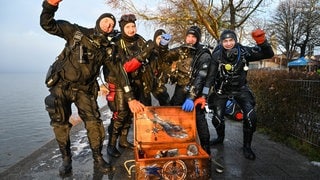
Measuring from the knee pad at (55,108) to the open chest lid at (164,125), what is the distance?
1069 millimetres

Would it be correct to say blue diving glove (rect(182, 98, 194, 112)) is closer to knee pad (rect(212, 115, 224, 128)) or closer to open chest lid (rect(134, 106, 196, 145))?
open chest lid (rect(134, 106, 196, 145))

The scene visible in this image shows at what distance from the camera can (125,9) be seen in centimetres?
1441

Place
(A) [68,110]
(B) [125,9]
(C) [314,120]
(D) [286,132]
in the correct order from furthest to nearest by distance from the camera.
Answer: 1. (B) [125,9]
2. (D) [286,132]
3. (C) [314,120]
4. (A) [68,110]

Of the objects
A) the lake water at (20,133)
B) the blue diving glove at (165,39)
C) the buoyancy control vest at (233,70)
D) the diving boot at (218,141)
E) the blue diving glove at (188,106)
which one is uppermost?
the blue diving glove at (165,39)

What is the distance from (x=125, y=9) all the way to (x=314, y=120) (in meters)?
10.7

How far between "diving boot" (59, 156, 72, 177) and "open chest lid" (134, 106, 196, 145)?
1171 millimetres

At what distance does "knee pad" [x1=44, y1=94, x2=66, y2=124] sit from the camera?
430 centimetres

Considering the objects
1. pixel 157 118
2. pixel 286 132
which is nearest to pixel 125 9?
pixel 286 132

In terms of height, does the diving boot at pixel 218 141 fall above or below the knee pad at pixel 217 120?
below

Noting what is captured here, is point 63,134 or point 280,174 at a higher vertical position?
point 63,134

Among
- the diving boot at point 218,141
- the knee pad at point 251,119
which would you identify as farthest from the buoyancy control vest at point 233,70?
the diving boot at point 218,141

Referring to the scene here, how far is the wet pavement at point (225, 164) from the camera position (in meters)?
4.41

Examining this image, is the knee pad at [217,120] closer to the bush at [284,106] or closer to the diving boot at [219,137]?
the diving boot at [219,137]

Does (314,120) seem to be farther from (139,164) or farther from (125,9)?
(125,9)
